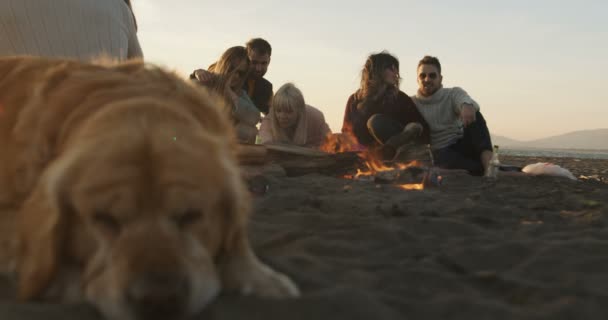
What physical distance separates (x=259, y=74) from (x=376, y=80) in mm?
2123

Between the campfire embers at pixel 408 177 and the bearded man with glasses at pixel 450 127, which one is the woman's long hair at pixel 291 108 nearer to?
the campfire embers at pixel 408 177

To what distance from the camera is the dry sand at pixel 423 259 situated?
6.78 ft

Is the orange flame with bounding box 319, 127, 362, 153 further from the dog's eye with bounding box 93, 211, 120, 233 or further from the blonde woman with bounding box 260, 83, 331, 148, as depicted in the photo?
the dog's eye with bounding box 93, 211, 120, 233

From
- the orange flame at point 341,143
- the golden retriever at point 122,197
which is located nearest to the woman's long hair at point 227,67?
the orange flame at point 341,143

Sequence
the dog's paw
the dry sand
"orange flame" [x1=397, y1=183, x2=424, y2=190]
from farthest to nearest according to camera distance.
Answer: "orange flame" [x1=397, y1=183, x2=424, y2=190] < the dog's paw < the dry sand

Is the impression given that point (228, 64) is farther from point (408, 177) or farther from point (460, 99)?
point (460, 99)

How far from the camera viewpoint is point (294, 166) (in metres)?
7.40

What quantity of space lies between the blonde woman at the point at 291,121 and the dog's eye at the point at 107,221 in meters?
6.11

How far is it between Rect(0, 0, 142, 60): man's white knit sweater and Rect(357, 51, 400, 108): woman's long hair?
4667 millimetres

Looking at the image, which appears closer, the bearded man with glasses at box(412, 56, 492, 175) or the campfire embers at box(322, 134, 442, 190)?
the campfire embers at box(322, 134, 442, 190)

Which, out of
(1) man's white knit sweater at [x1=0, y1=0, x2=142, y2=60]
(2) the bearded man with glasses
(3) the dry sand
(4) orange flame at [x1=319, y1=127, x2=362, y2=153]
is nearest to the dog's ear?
(3) the dry sand

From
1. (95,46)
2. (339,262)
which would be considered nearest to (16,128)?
(339,262)

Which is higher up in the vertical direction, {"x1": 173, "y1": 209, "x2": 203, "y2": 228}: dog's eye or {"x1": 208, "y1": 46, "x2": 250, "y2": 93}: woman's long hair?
{"x1": 208, "y1": 46, "x2": 250, "y2": 93}: woman's long hair

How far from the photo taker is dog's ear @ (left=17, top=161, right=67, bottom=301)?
1941 millimetres
